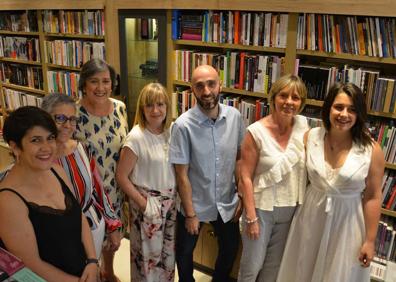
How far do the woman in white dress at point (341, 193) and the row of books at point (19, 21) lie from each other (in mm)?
3360

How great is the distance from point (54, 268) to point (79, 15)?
2.78 metres

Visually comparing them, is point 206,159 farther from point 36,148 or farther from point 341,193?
point 36,148

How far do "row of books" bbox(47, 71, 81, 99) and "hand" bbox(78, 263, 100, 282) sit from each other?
8.26ft

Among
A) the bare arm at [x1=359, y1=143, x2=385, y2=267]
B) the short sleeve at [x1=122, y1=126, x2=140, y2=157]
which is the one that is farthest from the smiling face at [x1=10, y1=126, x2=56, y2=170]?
the bare arm at [x1=359, y1=143, x2=385, y2=267]

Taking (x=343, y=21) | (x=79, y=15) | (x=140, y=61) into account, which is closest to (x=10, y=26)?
(x=79, y=15)

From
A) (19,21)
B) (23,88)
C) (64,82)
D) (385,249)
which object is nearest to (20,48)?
(19,21)

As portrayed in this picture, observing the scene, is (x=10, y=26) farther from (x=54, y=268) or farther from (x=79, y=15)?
(x=54, y=268)

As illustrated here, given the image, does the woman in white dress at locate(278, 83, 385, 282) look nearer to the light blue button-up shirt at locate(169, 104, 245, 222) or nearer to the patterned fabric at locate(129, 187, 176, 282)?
the light blue button-up shirt at locate(169, 104, 245, 222)

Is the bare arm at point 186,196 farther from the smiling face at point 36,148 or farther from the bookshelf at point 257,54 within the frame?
the smiling face at point 36,148

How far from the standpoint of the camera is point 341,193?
165 cm

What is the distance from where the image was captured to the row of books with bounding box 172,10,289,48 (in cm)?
233

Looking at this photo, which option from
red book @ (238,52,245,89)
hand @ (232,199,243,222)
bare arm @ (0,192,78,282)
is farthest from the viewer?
red book @ (238,52,245,89)

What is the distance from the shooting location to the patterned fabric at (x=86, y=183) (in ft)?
5.19

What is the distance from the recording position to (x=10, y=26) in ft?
13.6
